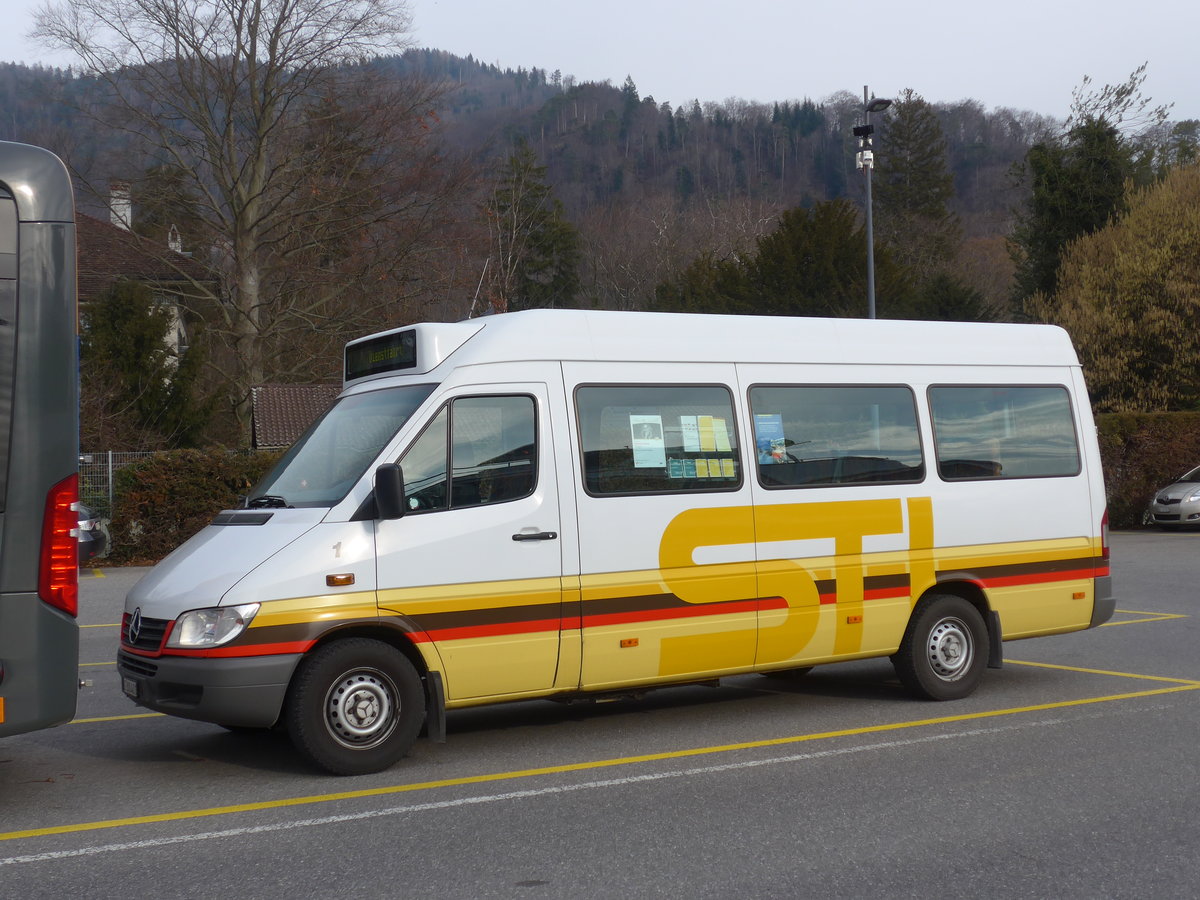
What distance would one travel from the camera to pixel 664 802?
638 centimetres

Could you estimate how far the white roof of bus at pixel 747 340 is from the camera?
774 centimetres

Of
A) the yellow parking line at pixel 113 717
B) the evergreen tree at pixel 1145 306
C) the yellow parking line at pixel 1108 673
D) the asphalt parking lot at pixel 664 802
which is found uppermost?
the evergreen tree at pixel 1145 306

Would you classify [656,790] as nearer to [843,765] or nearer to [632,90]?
[843,765]

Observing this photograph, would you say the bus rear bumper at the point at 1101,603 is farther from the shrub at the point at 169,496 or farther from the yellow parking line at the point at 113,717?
the shrub at the point at 169,496

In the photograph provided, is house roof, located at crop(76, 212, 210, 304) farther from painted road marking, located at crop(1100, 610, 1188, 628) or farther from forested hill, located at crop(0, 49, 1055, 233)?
forested hill, located at crop(0, 49, 1055, 233)

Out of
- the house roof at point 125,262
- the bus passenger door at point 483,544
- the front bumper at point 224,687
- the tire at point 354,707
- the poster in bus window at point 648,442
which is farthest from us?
the house roof at point 125,262

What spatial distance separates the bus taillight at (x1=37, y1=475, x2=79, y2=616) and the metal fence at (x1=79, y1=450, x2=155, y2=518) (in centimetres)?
1822

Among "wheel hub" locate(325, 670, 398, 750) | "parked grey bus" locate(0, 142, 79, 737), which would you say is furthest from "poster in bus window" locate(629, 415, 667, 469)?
"parked grey bus" locate(0, 142, 79, 737)

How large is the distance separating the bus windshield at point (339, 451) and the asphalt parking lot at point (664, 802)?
1.56m

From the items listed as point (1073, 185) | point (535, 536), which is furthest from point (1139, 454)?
point (535, 536)

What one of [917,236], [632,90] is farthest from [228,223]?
[632,90]

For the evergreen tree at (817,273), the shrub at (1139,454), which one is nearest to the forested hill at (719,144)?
the evergreen tree at (817,273)

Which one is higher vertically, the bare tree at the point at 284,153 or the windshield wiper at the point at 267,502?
the bare tree at the point at 284,153

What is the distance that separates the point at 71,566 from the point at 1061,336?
290 inches
